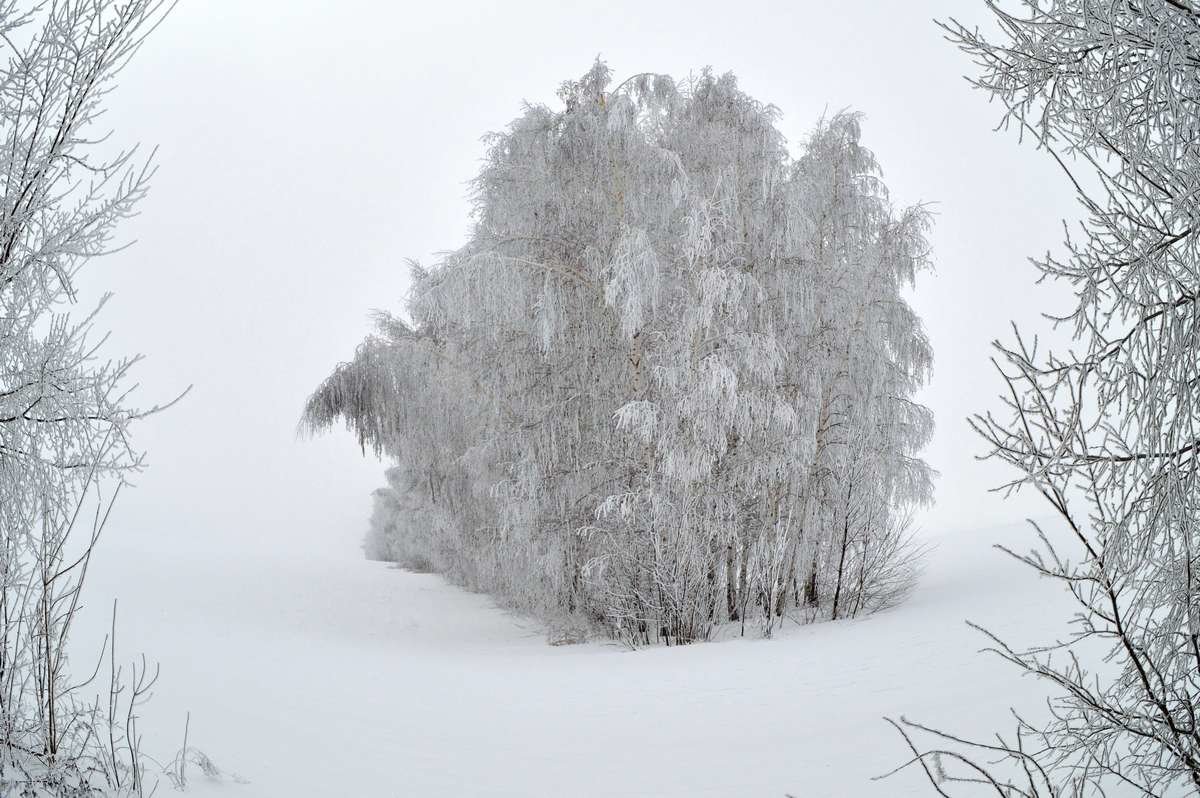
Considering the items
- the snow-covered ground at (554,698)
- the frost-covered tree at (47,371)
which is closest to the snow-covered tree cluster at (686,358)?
the snow-covered ground at (554,698)

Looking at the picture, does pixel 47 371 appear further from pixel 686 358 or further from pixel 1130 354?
pixel 686 358

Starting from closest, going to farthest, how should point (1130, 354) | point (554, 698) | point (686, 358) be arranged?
1. point (1130, 354)
2. point (554, 698)
3. point (686, 358)

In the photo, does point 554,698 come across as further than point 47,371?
Yes

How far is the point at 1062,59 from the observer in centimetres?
207

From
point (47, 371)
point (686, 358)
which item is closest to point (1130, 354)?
point (47, 371)

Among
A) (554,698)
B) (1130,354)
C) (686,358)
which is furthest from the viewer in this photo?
(686,358)

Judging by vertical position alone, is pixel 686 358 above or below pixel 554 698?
above

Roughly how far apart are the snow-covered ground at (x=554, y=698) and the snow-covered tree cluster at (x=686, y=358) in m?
0.72

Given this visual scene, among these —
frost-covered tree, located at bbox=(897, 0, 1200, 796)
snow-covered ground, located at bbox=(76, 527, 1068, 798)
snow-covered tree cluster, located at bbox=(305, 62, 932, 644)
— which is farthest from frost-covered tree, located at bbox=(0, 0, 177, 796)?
snow-covered tree cluster, located at bbox=(305, 62, 932, 644)

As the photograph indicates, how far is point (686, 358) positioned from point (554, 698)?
2833 mm

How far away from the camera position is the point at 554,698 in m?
4.70

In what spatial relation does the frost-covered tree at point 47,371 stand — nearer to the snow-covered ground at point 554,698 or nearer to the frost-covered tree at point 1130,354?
the snow-covered ground at point 554,698

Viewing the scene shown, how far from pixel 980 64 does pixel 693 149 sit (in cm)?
543

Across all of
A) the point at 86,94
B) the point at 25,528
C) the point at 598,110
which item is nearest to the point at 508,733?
the point at 25,528
